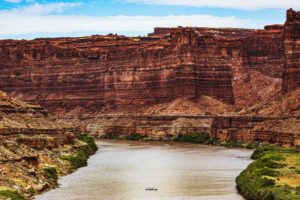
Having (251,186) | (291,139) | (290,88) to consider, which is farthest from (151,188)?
(290,88)

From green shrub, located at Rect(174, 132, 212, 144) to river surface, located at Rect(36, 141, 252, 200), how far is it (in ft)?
75.5

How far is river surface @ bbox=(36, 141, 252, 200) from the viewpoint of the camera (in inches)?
2147

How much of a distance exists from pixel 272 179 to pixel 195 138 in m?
69.9

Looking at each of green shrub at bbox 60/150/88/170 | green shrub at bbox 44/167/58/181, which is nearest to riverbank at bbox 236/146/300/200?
green shrub at bbox 44/167/58/181

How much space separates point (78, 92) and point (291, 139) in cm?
9220

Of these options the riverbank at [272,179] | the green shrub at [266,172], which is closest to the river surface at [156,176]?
the riverbank at [272,179]

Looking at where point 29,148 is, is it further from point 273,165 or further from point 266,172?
point 273,165

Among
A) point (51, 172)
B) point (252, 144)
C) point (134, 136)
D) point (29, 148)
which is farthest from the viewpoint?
point (134, 136)

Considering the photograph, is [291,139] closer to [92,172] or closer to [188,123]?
[92,172]

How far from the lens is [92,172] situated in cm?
6912

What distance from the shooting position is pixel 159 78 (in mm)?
160750

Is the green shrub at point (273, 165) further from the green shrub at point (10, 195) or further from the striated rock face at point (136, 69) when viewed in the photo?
the striated rock face at point (136, 69)

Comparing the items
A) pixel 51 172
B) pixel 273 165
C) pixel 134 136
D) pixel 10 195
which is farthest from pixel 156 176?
pixel 134 136

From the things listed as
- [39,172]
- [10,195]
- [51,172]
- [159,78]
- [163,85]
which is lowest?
[163,85]
